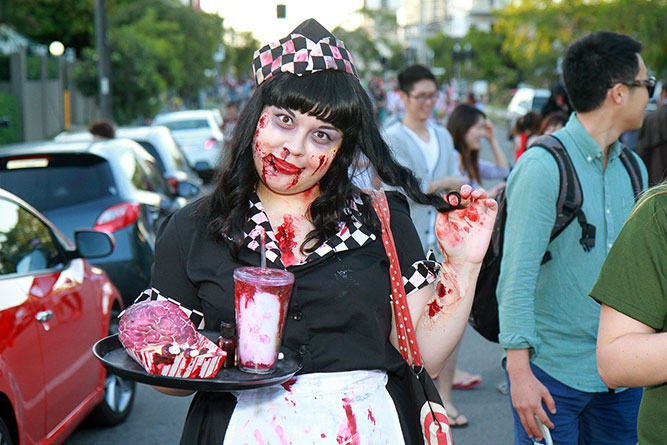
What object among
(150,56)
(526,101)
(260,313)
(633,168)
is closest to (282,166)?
(260,313)

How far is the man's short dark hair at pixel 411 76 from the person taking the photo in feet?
20.0

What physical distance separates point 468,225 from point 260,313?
23.7 inches

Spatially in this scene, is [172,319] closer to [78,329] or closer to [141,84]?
[78,329]

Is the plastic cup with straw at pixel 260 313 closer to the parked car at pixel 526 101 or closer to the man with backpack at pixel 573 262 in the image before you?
the man with backpack at pixel 573 262

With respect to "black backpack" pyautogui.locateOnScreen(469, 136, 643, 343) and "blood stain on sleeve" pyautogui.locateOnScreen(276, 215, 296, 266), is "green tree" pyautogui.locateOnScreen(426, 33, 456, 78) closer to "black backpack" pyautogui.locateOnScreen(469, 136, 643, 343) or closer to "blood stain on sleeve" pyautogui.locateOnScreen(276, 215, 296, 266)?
"black backpack" pyautogui.locateOnScreen(469, 136, 643, 343)

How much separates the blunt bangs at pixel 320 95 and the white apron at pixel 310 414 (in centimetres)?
67

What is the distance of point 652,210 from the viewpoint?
2088 mm

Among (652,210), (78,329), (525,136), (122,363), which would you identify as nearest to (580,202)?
(652,210)

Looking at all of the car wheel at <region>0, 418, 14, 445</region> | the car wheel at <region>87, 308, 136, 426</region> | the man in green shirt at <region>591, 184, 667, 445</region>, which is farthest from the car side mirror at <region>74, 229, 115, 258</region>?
the man in green shirt at <region>591, 184, 667, 445</region>

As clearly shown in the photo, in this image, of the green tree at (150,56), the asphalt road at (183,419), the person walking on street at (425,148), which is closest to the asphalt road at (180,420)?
the asphalt road at (183,419)

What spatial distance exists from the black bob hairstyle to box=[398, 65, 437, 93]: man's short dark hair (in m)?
3.74

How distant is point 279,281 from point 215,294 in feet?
0.99

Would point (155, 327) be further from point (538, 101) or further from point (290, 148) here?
point (538, 101)

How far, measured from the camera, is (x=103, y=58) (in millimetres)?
22719
